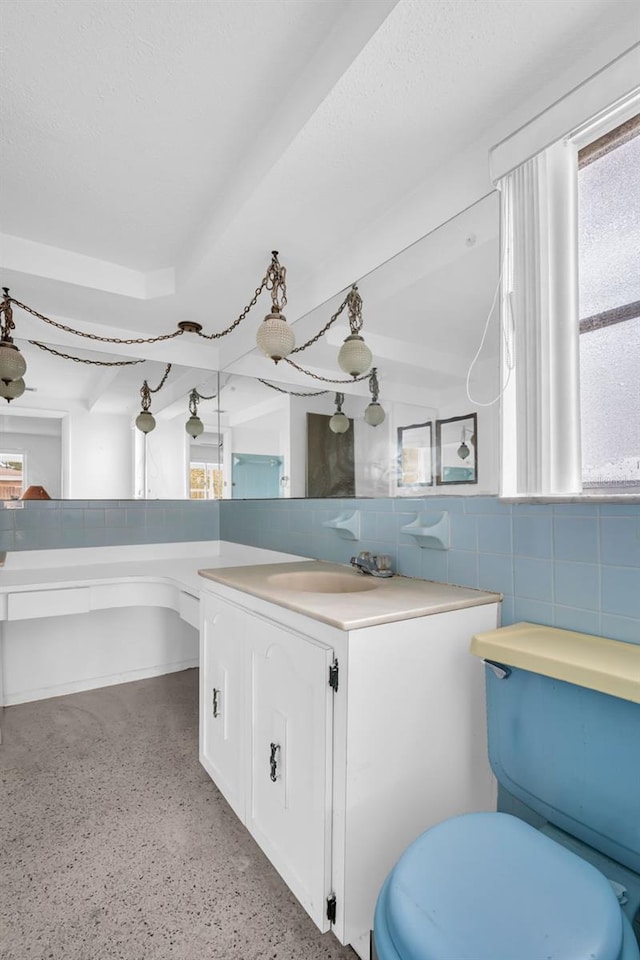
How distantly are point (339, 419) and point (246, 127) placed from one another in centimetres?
112

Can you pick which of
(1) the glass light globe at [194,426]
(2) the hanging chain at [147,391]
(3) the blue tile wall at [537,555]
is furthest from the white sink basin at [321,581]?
(2) the hanging chain at [147,391]

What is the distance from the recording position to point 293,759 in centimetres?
125

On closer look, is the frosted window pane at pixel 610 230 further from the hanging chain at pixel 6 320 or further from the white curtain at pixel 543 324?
the hanging chain at pixel 6 320

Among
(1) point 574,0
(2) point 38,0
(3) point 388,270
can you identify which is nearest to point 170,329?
(3) point 388,270

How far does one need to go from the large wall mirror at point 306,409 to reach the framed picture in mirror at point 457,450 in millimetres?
18

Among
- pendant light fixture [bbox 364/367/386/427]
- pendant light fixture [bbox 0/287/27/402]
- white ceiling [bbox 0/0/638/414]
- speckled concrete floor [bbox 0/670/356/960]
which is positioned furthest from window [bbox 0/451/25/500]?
pendant light fixture [bbox 364/367/386/427]

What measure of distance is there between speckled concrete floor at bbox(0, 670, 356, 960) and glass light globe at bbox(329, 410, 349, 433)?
5.17 feet

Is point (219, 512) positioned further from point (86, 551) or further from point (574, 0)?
point (574, 0)

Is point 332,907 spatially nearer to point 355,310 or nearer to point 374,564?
point 374,564

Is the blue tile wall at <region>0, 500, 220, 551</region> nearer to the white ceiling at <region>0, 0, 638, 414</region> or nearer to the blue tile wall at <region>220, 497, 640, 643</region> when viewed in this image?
the white ceiling at <region>0, 0, 638, 414</region>

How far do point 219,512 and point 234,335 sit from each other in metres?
1.20

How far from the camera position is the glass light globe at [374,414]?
1861 mm

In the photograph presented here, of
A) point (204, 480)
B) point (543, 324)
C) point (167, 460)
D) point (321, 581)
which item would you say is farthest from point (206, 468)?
point (543, 324)

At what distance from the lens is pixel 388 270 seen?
1783 millimetres
